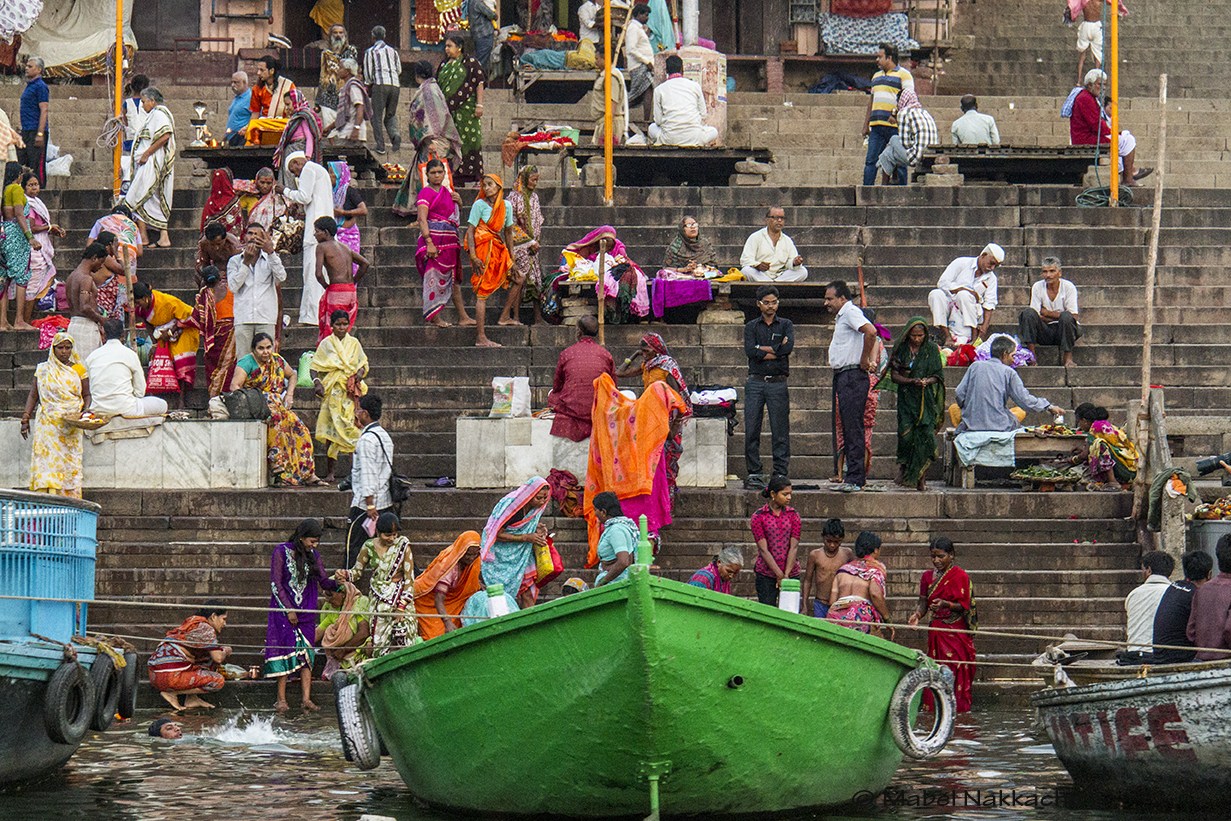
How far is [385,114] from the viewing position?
66.2 ft

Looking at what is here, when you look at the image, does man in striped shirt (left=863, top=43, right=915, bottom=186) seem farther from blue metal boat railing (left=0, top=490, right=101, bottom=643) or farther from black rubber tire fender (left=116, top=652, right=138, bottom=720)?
black rubber tire fender (left=116, top=652, right=138, bottom=720)

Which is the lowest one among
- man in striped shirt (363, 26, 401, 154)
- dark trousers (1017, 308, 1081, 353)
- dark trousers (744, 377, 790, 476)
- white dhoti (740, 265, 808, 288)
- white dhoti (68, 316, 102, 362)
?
dark trousers (744, 377, 790, 476)

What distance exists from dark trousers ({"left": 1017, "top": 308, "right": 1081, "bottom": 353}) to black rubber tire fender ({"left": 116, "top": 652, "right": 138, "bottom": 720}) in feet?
27.7

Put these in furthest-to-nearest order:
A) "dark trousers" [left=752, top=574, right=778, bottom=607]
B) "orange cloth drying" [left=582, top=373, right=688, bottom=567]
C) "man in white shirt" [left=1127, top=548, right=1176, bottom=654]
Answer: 1. "orange cloth drying" [left=582, top=373, right=688, bottom=567]
2. "dark trousers" [left=752, top=574, right=778, bottom=607]
3. "man in white shirt" [left=1127, top=548, right=1176, bottom=654]

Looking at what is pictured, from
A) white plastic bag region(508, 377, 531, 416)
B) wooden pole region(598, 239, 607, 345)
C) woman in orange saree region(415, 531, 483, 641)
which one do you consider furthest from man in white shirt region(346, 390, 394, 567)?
wooden pole region(598, 239, 607, 345)


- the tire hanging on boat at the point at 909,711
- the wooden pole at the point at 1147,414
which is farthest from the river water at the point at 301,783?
the wooden pole at the point at 1147,414

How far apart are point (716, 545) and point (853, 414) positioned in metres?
1.49

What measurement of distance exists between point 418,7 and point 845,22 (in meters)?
5.66

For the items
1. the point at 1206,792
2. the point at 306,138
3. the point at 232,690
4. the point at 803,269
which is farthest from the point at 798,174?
the point at 1206,792

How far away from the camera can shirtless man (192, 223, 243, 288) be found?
14.7 meters

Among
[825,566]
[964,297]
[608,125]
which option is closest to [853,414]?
[825,566]

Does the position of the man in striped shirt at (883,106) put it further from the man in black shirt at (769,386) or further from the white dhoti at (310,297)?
the white dhoti at (310,297)

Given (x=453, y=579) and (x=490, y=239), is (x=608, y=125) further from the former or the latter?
(x=453, y=579)

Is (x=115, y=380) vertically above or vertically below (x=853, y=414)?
above
